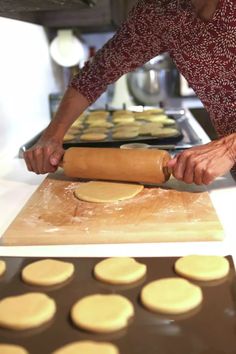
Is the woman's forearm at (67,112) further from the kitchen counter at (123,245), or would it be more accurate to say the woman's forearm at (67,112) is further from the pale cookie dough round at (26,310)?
the pale cookie dough round at (26,310)

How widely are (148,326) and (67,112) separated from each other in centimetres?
89

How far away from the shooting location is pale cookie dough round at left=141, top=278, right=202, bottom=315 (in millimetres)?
644

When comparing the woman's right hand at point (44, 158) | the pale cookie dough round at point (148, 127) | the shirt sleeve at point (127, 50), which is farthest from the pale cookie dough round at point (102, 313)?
the pale cookie dough round at point (148, 127)

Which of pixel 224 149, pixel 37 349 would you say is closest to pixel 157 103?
pixel 224 149

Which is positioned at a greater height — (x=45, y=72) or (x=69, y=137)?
(x=45, y=72)

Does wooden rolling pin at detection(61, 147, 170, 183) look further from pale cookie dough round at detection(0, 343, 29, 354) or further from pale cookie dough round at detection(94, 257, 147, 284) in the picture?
pale cookie dough round at detection(0, 343, 29, 354)

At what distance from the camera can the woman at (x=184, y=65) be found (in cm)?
102

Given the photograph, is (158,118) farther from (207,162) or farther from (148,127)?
(207,162)

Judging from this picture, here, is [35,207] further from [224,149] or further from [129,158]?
[224,149]

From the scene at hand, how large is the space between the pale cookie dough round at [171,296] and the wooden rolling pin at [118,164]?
1.36 ft

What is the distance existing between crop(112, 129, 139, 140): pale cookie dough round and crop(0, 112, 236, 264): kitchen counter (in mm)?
462

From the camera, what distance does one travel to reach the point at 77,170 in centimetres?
118

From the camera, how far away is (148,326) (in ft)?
2.02

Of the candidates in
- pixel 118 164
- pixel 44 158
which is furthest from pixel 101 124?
pixel 118 164
